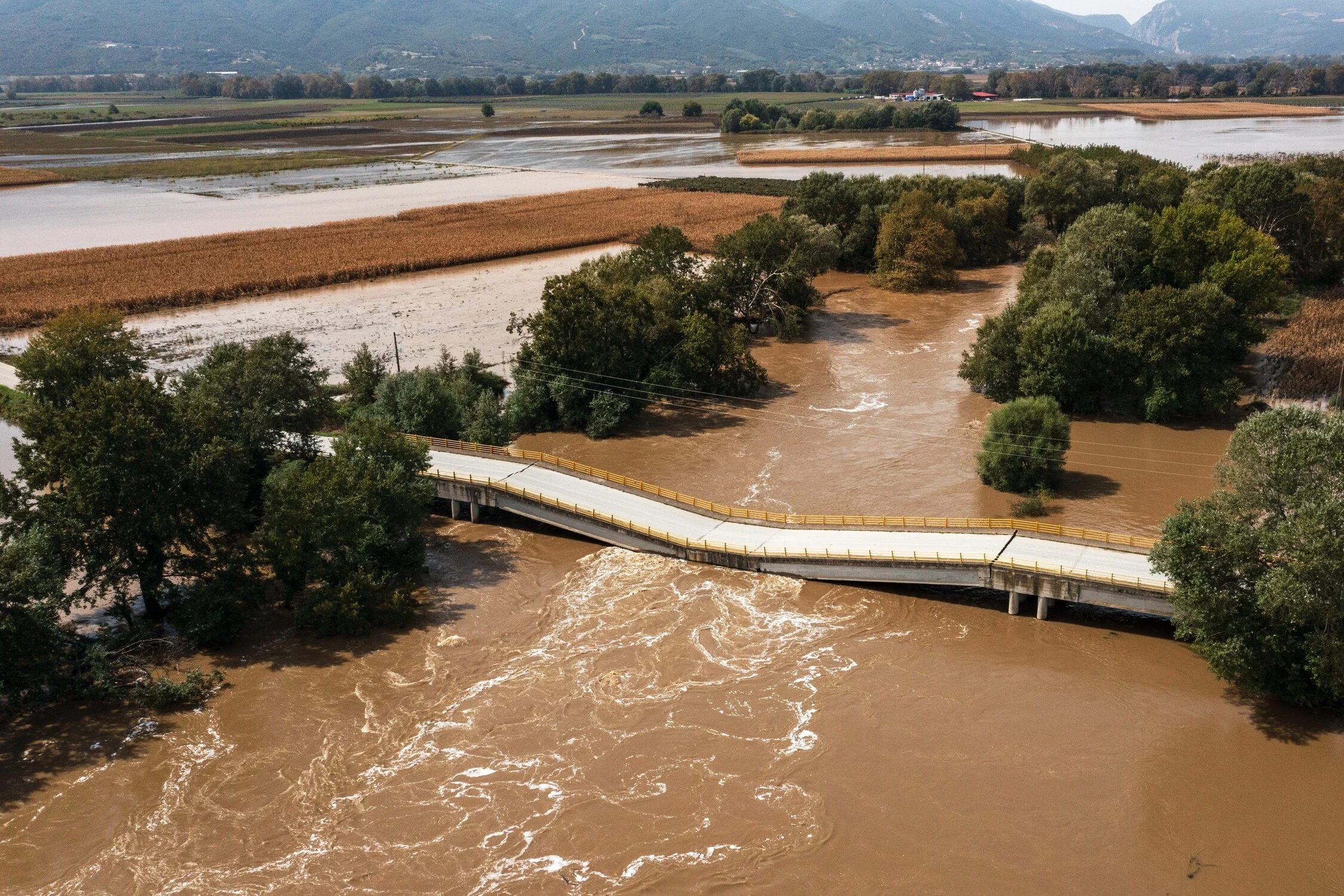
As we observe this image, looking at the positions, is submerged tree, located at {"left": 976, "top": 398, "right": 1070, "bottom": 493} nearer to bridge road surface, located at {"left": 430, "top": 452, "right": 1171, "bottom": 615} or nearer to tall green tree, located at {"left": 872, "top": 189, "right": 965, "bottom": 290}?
bridge road surface, located at {"left": 430, "top": 452, "right": 1171, "bottom": 615}

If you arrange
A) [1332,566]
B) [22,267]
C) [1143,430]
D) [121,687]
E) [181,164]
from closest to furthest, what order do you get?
[1332,566] → [121,687] → [1143,430] → [22,267] → [181,164]

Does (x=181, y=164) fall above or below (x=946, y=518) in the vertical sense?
above

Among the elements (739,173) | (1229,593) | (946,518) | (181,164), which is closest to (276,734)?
(946,518)

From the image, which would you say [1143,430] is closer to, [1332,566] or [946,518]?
[946,518]

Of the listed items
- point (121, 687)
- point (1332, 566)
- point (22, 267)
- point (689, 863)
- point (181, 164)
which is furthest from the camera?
point (181, 164)

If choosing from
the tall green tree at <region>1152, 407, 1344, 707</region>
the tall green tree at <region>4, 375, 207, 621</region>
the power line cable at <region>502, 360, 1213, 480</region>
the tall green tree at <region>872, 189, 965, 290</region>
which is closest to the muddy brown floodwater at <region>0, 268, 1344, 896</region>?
the tall green tree at <region>1152, 407, 1344, 707</region>

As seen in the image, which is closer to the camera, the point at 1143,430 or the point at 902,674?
the point at 902,674

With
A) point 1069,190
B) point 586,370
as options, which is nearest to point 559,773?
point 586,370
